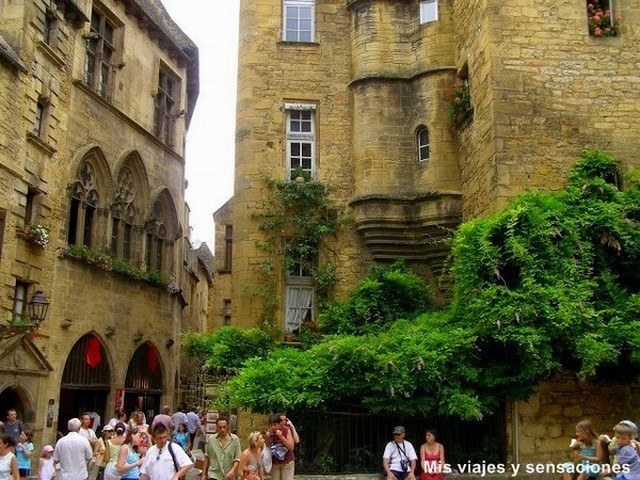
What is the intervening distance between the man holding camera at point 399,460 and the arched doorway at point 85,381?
31.4 feet

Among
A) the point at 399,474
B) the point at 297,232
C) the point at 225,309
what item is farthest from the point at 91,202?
the point at 399,474

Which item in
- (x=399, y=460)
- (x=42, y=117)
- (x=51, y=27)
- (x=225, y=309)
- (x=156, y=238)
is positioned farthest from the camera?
(x=225, y=309)

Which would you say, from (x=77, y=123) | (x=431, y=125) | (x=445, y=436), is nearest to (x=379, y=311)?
(x=445, y=436)

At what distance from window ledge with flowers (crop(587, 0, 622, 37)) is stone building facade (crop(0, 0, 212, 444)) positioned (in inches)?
436

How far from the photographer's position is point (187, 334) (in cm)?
1495

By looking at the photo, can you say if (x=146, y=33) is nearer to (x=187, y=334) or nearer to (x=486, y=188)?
(x=187, y=334)

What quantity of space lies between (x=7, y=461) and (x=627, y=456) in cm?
604

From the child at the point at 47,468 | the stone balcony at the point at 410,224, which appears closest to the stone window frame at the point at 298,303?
the stone balcony at the point at 410,224

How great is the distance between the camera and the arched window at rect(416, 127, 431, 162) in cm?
1575

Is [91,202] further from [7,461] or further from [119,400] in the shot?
[7,461]

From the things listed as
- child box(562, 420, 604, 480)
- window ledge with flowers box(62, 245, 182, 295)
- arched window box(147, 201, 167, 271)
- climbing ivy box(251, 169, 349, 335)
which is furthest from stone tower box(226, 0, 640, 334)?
arched window box(147, 201, 167, 271)

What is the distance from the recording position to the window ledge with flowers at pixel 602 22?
14.1 metres

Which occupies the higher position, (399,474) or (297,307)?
(297,307)

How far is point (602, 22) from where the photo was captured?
14.2m
